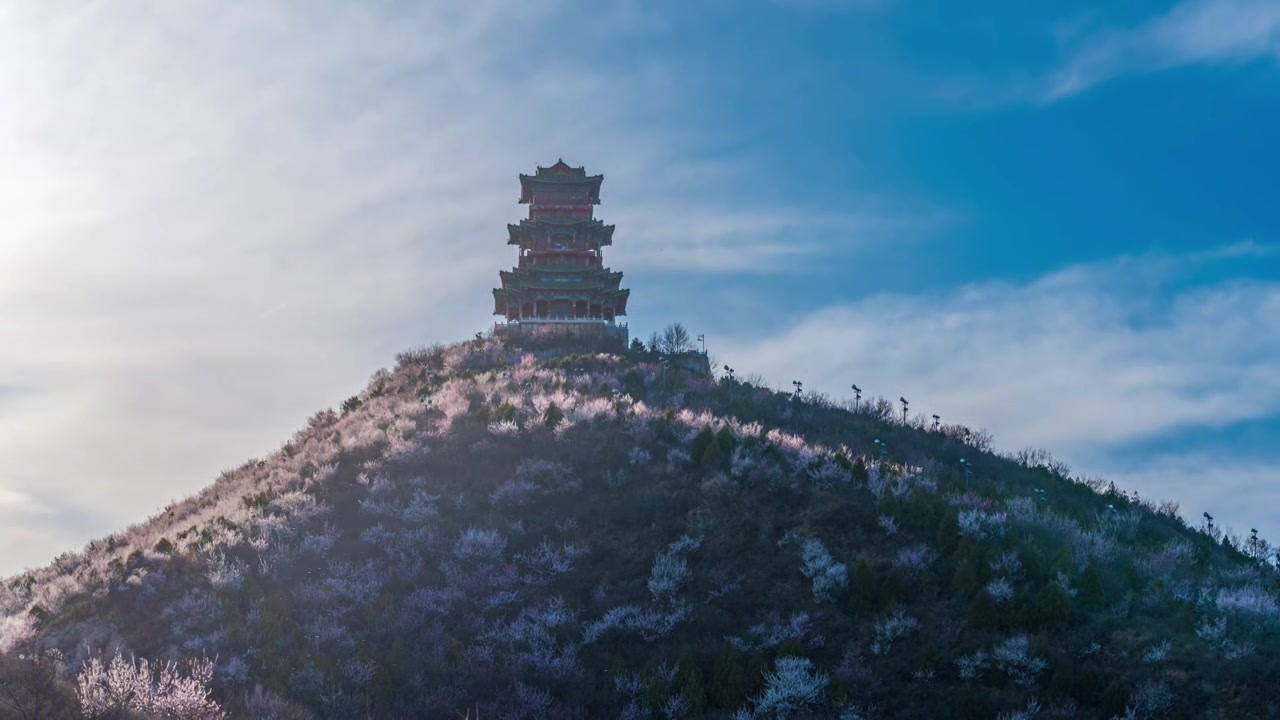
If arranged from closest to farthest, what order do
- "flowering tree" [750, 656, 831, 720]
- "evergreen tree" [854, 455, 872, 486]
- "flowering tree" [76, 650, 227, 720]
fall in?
"flowering tree" [76, 650, 227, 720], "flowering tree" [750, 656, 831, 720], "evergreen tree" [854, 455, 872, 486]

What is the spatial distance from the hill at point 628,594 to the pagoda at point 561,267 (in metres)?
20.6

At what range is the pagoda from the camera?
53.0 m

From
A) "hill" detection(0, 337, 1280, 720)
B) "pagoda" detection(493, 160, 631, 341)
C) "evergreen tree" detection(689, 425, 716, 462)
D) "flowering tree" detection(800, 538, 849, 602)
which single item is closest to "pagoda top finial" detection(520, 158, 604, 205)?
"pagoda" detection(493, 160, 631, 341)

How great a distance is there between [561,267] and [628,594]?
3312cm

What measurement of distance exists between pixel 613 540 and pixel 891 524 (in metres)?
6.66

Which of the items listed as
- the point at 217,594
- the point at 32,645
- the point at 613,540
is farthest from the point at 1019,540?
the point at 32,645

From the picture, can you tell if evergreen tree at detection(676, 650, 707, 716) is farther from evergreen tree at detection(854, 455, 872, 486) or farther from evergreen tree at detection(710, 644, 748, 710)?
evergreen tree at detection(854, 455, 872, 486)

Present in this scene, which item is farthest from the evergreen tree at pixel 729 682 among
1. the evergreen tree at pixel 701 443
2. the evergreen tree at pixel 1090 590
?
the evergreen tree at pixel 701 443

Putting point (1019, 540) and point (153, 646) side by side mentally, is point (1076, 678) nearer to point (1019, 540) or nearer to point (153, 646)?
point (1019, 540)

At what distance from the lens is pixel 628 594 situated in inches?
873

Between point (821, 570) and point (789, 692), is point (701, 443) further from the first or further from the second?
point (789, 692)

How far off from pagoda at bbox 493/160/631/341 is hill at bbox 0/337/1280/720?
67.6 ft

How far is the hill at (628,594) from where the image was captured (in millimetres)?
18203

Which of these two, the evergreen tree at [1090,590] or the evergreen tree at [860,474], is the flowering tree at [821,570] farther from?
the evergreen tree at [1090,590]
